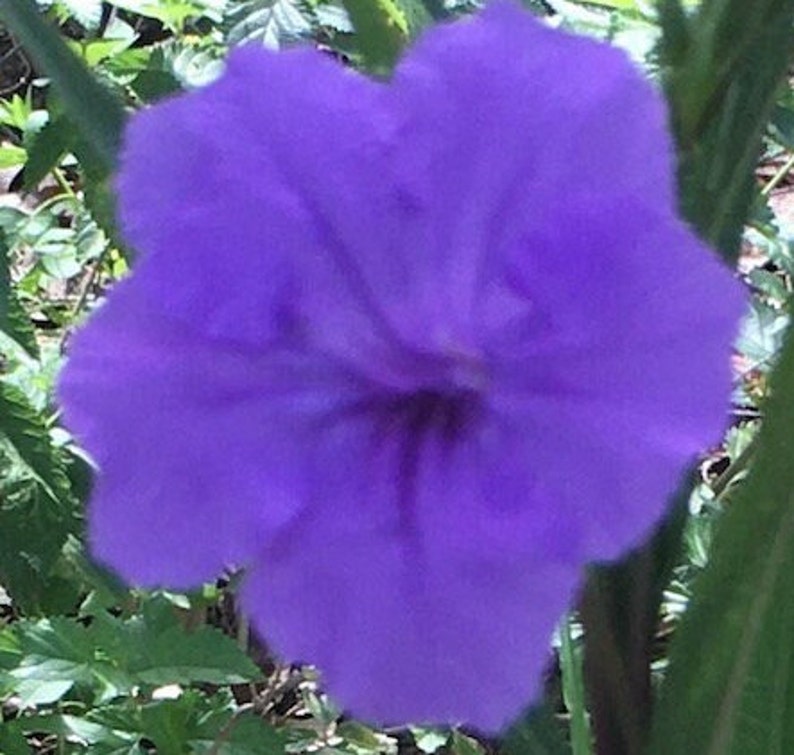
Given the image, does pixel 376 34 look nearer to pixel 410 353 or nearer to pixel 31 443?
pixel 410 353

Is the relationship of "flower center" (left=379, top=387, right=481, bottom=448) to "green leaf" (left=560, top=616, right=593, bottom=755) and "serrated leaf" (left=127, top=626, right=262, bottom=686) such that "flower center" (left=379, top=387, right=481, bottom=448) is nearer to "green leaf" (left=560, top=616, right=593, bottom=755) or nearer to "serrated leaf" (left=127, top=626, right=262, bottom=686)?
"green leaf" (left=560, top=616, right=593, bottom=755)

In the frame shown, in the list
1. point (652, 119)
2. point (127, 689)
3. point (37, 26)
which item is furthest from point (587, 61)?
point (127, 689)

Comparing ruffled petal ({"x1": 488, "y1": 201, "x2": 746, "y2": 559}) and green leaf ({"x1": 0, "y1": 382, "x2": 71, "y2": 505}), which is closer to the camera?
ruffled petal ({"x1": 488, "y1": 201, "x2": 746, "y2": 559})

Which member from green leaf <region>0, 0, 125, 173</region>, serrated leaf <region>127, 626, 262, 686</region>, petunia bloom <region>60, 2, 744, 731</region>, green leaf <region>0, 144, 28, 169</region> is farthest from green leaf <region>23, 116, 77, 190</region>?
petunia bloom <region>60, 2, 744, 731</region>

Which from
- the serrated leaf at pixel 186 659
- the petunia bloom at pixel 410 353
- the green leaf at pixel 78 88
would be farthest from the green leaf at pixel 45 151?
the petunia bloom at pixel 410 353

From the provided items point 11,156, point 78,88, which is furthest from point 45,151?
point 78,88

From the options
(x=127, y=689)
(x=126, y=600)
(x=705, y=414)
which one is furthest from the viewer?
(x=126, y=600)

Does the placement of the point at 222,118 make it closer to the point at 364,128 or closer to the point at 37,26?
the point at 364,128

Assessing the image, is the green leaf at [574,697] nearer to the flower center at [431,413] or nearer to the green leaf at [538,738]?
the green leaf at [538,738]
